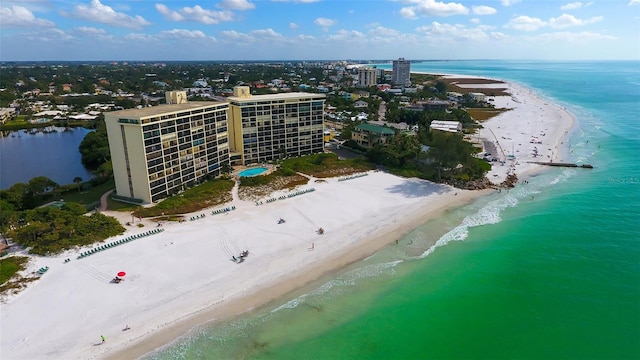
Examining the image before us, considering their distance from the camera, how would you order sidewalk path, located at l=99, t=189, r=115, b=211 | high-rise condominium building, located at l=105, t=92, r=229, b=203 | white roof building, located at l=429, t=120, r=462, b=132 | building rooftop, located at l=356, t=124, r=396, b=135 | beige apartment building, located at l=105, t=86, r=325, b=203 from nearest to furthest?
high-rise condominium building, located at l=105, t=92, r=229, b=203
beige apartment building, located at l=105, t=86, r=325, b=203
sidewalk path, located at l=99, t=189, r=115, b=211
building rooftop, located at l=356, t=124, r=396, b=135
white roof building, located at l=429, t=120, r=462, b=132

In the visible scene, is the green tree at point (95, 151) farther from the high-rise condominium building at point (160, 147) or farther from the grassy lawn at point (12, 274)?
the grassy lawn at point (12, 274)

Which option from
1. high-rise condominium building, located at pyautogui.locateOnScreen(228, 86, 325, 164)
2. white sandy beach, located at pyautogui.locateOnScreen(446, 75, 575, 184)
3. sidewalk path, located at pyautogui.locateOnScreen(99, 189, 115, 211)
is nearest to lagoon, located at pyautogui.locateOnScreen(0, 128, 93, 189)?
sidewalk path, located at pyautogui.locateOnScreen(99, 189, 115, 211)

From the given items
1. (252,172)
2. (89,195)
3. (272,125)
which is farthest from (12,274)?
(272,125)

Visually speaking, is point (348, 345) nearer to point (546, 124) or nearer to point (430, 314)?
point (430, 314)

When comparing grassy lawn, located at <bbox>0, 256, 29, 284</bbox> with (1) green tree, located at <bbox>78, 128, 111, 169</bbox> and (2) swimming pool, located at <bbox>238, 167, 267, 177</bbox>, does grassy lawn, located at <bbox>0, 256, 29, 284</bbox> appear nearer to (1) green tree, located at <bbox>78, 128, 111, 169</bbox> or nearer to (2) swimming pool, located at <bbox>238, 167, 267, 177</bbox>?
(2) swimming pool, located at <bbox>238, 167, 267, 177</bbox>

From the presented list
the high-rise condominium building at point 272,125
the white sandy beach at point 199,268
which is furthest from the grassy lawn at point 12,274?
the high-rise condominium building at point 272,125

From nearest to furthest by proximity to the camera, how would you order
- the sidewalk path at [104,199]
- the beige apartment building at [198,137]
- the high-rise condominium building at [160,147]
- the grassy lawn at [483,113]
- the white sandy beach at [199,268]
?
the white sandy beach at [199,268] → the high-rise condominium building at [160,147] → the beige apartment building at [198,137] → the sidewalk path at [104,199] → the grassy lawn at [483,113]

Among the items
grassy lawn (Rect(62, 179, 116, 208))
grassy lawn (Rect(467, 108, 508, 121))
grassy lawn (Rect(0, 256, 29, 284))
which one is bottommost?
grassy lawn (Rect(0, 256, 29, 284))
